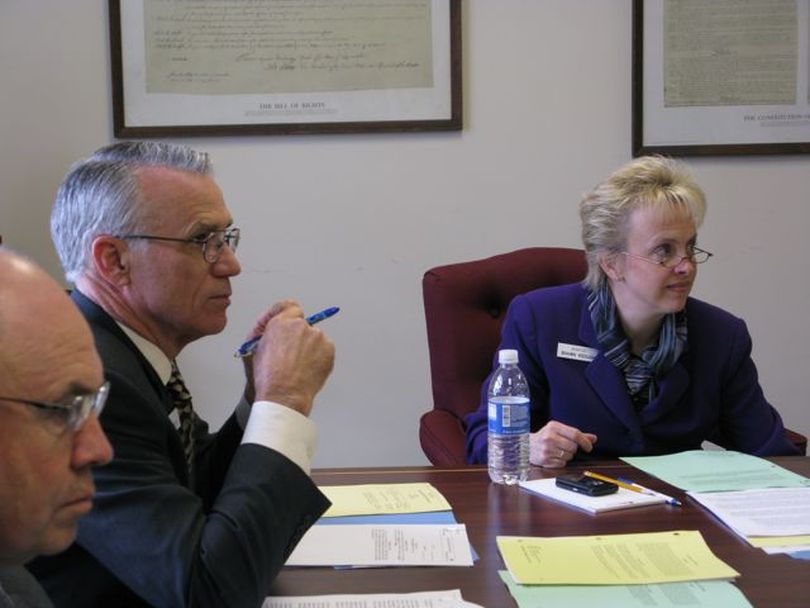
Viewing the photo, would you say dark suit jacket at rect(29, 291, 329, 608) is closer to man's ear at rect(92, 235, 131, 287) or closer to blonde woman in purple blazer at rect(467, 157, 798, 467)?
man's ear at rect(92, 235, 131, 287)

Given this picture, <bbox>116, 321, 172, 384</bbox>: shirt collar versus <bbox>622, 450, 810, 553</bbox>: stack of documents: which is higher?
<bbox>116, 321, 172, 384</bbox>: shirt collar

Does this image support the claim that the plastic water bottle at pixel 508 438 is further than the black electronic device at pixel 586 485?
Yes

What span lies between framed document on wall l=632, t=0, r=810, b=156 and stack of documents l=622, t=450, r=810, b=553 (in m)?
1.43

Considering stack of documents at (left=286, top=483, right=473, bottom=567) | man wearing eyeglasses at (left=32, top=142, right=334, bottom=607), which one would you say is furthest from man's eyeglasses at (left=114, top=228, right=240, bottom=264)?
stack of documents at (left=286, top=483, right=473, bottom=567)

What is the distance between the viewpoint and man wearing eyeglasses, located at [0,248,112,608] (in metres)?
0.84

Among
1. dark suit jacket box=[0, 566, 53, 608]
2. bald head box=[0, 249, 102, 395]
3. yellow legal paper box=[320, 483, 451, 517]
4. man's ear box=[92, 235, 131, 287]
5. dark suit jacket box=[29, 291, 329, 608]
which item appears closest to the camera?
bald head box=[0, 249, 102, 395]

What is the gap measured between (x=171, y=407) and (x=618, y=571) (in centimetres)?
68

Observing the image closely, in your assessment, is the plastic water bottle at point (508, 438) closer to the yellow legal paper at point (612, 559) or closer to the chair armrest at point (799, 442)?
the yellow legal paper at point (612, 559)

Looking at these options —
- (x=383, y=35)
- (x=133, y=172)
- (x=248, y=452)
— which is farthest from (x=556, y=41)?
(x=248, y=452)

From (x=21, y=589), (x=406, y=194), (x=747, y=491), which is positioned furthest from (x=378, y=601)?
(x=406, y=194)

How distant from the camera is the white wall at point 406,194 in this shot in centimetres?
304

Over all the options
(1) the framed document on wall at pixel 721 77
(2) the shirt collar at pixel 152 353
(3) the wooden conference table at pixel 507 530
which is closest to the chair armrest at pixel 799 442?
(3) the wooden conference table at pixel 507 530

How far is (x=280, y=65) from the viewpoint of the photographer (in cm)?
300

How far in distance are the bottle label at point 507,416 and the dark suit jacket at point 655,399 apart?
20 centimetres
